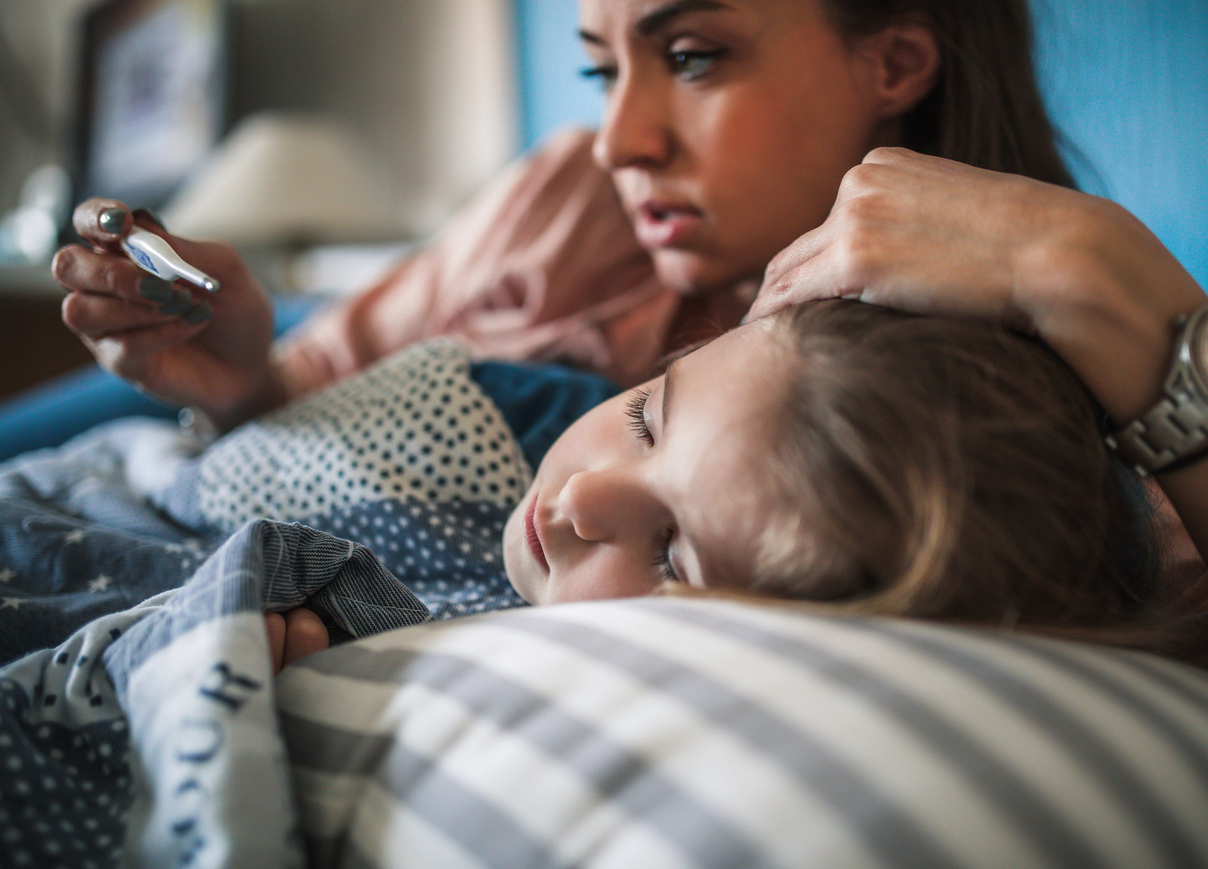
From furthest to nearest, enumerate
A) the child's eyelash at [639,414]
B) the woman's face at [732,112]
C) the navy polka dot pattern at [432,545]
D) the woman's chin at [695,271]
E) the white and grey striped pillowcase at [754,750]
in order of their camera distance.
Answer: the woman's chin at [695,271]
the woman's face at [732,112]
the navy polka dot pattern at [432,545]
the child's eyelash at [639,414]
the white and grey striped pillowcase at [754,750]

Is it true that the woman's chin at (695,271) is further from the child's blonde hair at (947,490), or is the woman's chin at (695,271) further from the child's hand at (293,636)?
the child's hand at (293,636)

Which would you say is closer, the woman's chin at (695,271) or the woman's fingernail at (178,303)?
the woman's fingernail at (178,303)

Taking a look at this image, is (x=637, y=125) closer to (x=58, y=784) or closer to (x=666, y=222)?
(x=666, y=222)

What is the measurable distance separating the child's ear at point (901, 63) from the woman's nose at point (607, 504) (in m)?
0.53

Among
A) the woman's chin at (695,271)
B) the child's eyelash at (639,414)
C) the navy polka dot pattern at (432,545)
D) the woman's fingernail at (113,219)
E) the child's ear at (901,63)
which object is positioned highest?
the child's ear at (901,63)

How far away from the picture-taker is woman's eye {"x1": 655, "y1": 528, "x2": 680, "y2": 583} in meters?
0.50

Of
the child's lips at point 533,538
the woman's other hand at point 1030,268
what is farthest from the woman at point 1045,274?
the child's lips at point 533,538

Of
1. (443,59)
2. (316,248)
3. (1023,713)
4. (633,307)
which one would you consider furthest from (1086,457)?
(316,248)

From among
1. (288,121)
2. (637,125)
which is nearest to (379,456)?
(637,125)

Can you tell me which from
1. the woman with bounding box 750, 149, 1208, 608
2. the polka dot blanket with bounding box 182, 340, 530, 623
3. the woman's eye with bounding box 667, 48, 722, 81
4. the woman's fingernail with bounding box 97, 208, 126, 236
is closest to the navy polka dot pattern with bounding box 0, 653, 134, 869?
the polka dot blanket with bounding box 182, 340, 530, 623

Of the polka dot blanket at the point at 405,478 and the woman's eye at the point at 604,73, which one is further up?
the woman's eye at the point at 604,73

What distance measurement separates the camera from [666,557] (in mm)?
507

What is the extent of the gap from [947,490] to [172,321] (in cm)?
65

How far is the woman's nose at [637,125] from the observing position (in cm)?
80
